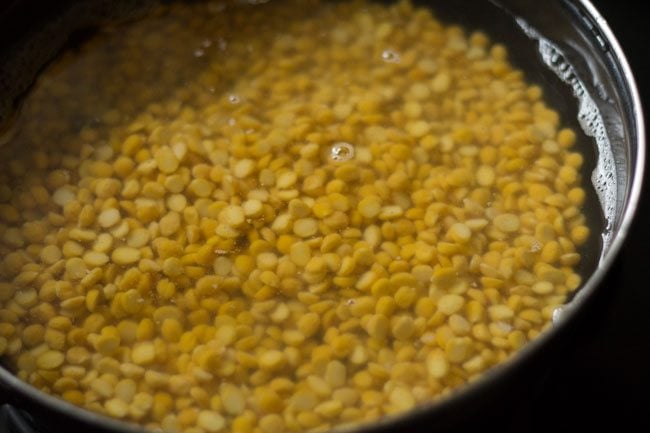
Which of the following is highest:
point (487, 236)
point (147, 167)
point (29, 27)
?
point (29, 27)

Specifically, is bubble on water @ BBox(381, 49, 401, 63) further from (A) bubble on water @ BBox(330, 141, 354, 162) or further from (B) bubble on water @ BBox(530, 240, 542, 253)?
(B) bubble on water @ BBox(530, 240, 542, 253)

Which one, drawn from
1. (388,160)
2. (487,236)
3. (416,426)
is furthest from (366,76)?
(416,426)

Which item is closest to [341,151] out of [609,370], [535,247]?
[535,247]

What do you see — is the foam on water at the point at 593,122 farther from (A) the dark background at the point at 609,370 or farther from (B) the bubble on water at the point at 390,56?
(B) the bubble on water at the point at 390,56

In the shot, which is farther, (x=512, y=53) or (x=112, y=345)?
(x=512, y=53)

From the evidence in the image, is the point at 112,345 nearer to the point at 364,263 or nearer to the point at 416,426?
the point at 364,263

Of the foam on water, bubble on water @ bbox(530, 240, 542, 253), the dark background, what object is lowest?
the dark background

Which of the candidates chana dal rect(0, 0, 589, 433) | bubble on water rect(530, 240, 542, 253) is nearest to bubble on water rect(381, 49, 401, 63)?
chana dal rect(0, 0, 589, 433)
